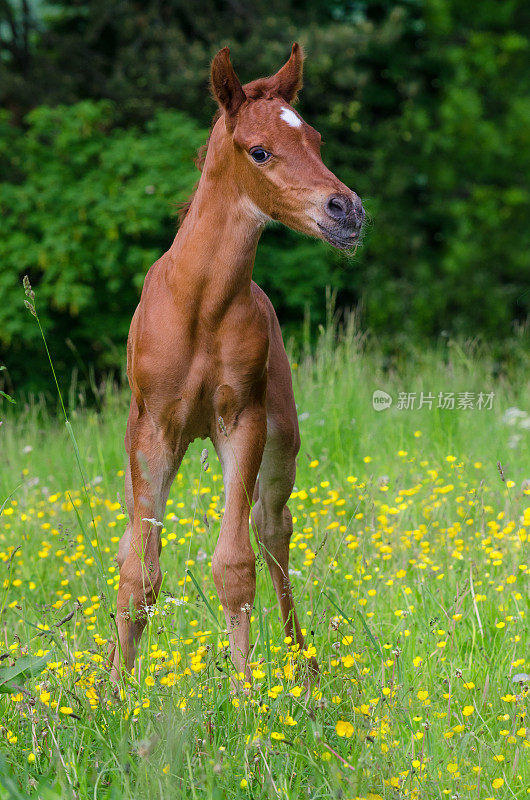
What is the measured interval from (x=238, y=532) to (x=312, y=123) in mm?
11600

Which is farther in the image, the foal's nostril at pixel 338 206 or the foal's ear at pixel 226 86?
the foal's ear at pixel 226 86

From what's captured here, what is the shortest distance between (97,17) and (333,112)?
3.90m

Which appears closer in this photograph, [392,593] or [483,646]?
[483,646]

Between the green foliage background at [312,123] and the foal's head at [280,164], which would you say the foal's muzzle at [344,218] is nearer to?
the foal's head at [280,164]

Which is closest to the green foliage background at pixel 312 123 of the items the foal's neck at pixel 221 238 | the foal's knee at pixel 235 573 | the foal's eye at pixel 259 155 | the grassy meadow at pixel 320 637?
the grassy meadow at pixel 320 637

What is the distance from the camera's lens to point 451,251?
1546 cm

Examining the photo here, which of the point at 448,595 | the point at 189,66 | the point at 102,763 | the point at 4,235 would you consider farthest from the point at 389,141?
the point at 102,763

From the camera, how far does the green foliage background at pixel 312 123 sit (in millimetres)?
12312

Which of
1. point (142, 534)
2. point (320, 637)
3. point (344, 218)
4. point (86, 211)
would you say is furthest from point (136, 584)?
point (86, 211)

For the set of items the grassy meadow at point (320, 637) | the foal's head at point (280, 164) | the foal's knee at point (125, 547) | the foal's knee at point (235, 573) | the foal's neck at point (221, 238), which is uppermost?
→ the foal's head at point (280, 164)

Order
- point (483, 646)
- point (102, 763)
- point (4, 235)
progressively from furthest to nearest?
point (4, 235), point (483, 646), point (102, 763)

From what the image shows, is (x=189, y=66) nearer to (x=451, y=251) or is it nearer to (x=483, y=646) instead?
(x=451, y=251)

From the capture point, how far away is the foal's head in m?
2.81

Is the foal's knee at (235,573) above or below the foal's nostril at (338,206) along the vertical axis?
below
